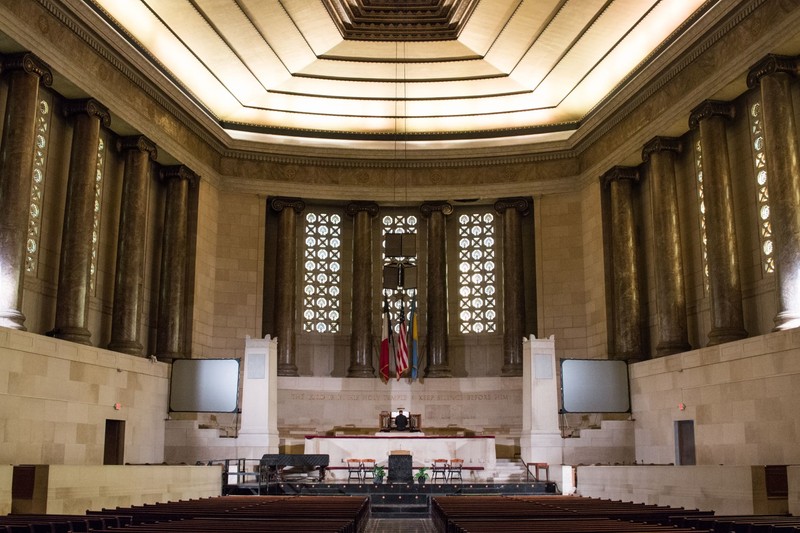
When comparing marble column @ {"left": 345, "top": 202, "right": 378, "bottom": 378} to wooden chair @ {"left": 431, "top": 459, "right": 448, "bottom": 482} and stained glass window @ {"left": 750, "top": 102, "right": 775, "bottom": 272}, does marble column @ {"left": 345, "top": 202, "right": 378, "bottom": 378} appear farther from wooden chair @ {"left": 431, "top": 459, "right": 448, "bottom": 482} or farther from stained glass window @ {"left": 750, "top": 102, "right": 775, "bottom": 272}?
stained glass window @ {"left": 750, "top": 102, "right": 775, "bottom": 272}

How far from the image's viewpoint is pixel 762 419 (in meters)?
18.1

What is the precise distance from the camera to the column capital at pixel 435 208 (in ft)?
98.4

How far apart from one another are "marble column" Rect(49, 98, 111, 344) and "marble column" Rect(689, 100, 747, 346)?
50.5ft

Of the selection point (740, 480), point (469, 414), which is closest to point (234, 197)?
point (469, 414)

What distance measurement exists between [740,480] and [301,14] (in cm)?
1707

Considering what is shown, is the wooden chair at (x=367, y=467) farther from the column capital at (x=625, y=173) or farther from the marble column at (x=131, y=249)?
the column capital at (x=625, y=173)

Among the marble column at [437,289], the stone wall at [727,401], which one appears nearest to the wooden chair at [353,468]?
the marble column at [437,289]

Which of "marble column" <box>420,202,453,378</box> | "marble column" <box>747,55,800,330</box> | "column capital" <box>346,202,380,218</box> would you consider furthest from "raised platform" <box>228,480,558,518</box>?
"column capital" <box>346,202,380,218</box>

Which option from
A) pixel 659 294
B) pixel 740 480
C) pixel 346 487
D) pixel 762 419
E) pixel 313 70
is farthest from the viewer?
pixel 313 70

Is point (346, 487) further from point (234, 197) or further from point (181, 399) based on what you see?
point (234, 197)

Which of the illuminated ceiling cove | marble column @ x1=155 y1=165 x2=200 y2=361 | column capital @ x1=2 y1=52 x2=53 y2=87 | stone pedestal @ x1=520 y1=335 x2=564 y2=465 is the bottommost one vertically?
stone pedestal @ x1=520 y1=335 x2=564 y2=465

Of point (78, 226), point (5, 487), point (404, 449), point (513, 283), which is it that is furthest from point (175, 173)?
point (5, 487)

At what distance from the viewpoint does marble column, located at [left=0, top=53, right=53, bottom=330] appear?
712 inches

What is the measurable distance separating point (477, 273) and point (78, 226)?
14.3 metres
